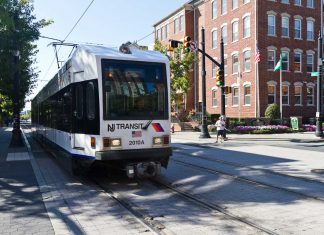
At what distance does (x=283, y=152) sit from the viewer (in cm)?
1653

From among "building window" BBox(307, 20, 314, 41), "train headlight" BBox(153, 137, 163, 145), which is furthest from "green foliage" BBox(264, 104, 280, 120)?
"train headlight" BBox(153, 137, 163, 145)

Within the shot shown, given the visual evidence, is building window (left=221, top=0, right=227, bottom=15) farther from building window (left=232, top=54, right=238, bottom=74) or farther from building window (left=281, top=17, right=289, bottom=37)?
building window (left=281, top=17, right=289, bottom=37)

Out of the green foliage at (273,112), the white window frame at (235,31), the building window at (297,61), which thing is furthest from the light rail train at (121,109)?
the building window at (297,61)

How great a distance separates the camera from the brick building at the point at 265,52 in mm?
36906

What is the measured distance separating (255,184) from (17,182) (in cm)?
555

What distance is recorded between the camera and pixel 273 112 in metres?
35.0

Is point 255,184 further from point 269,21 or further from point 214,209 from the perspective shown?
point 269,21

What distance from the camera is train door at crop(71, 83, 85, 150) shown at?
375 inches

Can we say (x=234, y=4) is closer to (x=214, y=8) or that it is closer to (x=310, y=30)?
(x=214, y=8)

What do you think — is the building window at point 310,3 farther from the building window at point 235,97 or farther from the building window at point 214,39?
the building window at point 235,97

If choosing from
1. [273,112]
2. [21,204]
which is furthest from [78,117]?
[273,112]

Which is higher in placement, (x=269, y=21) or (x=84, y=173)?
(x=269, y=21)

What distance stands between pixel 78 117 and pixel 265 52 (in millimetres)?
30342

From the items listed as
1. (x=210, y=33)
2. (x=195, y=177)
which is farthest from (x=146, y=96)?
(x=210, y=33)
